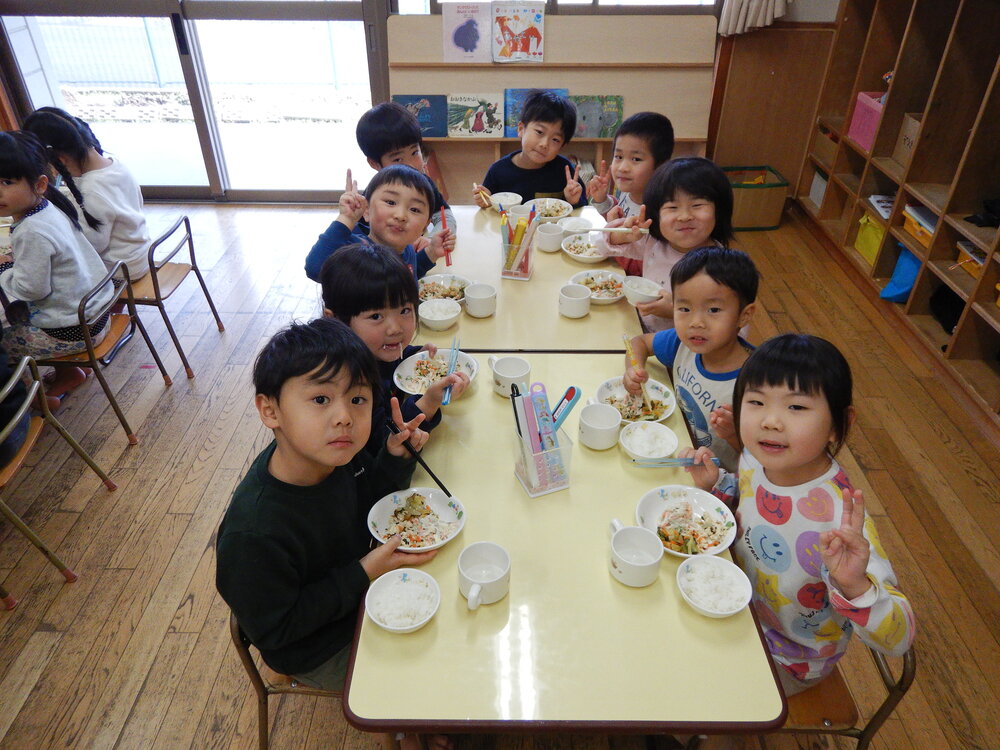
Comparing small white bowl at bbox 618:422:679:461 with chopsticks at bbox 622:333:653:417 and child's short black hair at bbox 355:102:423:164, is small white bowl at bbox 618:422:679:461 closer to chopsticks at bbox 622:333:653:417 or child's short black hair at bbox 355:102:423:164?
chopsticks at bbox 622:333:653:417

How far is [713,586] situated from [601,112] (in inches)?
147

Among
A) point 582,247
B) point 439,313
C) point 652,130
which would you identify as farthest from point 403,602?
point 652,130

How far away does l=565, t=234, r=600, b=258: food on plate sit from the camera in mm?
2459

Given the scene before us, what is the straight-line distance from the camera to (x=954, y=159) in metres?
3.30

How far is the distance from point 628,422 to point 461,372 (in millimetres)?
442

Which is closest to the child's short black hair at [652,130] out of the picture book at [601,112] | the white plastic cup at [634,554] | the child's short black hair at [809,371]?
the child's short black hair at [809,371]

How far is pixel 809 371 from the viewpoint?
121 centimetres

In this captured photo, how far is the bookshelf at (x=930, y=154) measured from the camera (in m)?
2.88

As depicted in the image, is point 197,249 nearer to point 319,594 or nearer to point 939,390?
point 319,594

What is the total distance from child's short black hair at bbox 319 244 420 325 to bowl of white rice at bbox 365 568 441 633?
0.71 metres

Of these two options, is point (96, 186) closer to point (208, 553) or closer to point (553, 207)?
point (208, 553)

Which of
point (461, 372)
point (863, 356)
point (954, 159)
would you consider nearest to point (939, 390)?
point (863, 356)

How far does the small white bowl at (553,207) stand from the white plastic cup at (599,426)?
141cm

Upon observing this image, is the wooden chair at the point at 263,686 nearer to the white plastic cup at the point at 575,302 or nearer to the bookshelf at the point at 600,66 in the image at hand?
the white plastic cup at the point at 575,302
